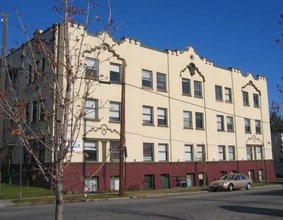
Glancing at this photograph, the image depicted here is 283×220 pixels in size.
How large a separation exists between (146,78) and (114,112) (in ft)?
16.4

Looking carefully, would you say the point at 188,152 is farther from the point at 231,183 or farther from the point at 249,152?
the point at 249,152

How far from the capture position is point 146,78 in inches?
1515

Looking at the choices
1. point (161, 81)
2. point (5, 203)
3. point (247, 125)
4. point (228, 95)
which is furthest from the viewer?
point (247, 125)

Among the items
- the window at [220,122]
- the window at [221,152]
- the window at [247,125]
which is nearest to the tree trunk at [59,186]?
the window at [221,152]

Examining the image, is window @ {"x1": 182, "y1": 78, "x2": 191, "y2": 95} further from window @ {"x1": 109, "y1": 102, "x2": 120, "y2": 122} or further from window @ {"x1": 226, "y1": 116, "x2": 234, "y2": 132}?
window @ {"x1": 109, "y1": 102, "x2": 120, "y2": 122}

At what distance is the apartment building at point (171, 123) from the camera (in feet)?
111

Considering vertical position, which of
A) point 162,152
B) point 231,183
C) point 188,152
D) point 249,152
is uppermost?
point 249,152

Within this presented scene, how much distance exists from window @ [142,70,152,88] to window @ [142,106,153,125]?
195 cm

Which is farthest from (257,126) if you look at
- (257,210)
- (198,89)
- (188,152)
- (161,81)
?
(257,210)

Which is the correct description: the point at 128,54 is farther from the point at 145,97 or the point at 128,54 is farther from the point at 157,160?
the point at 157,160

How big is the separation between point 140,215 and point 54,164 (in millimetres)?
11879

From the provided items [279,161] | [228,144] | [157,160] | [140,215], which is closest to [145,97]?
[157,160]

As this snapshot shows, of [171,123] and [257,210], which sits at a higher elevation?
[171,123]

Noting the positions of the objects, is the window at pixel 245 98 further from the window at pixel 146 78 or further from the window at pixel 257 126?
the window at pixel 146 78
